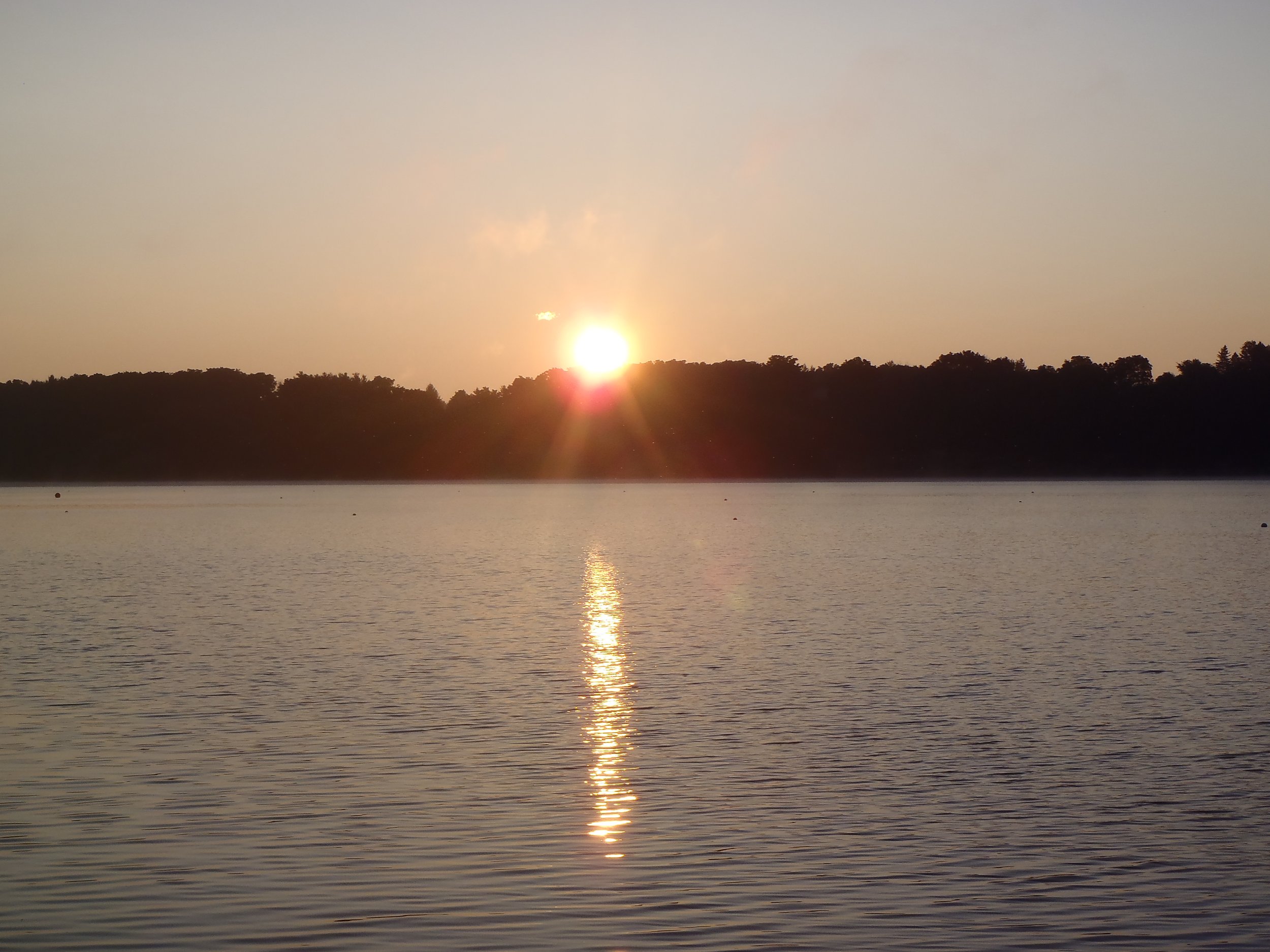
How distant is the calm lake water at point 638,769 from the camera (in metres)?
12.4

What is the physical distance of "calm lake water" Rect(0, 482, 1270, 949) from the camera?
12.4 m

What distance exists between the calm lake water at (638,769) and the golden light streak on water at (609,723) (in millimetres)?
89

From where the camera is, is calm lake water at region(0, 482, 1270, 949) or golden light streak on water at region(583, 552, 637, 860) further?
golden light streak on water at region(583, 552, 637, 860)

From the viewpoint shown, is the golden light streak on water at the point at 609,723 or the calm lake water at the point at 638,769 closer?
the calm lake water at the point at 638,769

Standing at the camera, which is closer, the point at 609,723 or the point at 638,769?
the point at 638,769

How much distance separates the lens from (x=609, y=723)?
21.9 metres

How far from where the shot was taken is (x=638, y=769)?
60.6ft

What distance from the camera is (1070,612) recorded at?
125 feet

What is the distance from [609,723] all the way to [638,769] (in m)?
3.42

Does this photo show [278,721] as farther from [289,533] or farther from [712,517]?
[712,517]

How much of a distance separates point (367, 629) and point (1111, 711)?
739 inches

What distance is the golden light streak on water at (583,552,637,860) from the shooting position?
623 inches

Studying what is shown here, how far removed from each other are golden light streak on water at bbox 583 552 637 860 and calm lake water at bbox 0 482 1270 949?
0.29ft

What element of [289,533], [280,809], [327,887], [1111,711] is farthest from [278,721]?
[289,533]
